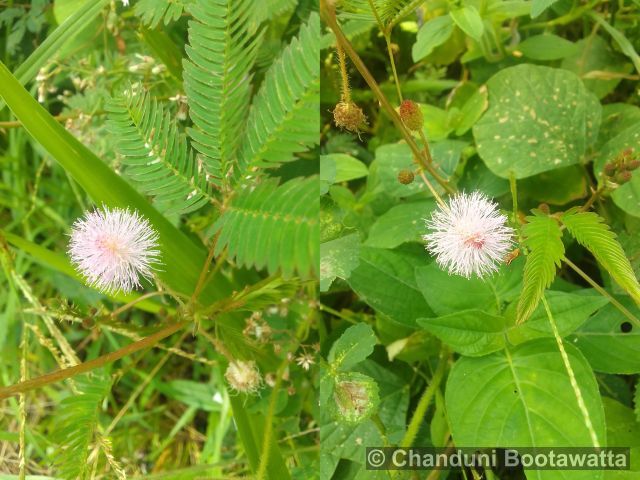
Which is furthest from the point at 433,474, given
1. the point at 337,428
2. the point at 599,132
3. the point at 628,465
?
the point at 599,132

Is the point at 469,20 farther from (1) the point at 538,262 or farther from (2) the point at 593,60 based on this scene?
(1) the point at 538,262

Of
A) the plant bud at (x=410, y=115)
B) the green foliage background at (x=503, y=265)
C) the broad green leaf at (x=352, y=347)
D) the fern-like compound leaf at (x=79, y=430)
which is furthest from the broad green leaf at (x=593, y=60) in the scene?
the fern-like compound leaf at (x=79, y=430)

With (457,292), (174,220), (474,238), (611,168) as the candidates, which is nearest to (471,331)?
(457,292)

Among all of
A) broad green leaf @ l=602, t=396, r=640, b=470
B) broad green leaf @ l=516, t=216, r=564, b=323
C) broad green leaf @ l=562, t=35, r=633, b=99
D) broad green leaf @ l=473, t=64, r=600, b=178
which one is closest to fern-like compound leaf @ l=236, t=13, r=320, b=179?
broad green leaf @ l=516, t=216, r=564, b=323

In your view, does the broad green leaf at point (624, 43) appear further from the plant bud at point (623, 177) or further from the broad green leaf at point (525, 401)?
the broad green leaf at point (525, 401)

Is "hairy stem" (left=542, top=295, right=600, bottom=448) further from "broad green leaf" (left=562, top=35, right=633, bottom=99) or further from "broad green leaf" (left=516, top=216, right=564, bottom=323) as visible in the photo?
"broad green leaf" (left=562, top=35, right=633, bottom=99)

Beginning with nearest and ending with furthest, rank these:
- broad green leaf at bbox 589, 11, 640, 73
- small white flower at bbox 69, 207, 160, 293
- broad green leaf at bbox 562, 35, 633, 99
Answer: small white flower at bbox 69, 207, 160, 293 < broad green leaf at bbox 589, 11, 640, 73 < broad green leaf at bbox 562, 35, 633, 99
